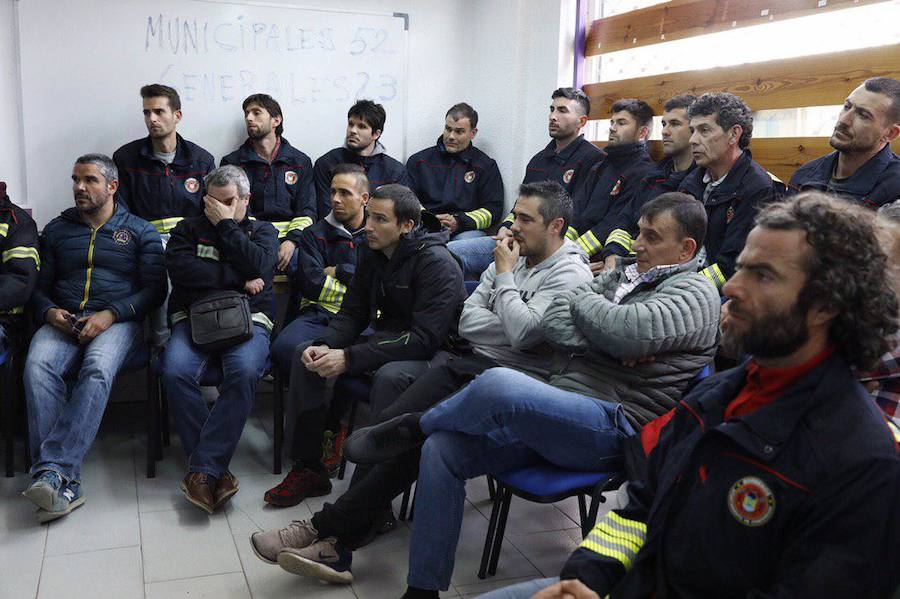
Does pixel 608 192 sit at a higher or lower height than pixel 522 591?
higher

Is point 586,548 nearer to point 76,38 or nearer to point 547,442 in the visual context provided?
point 547,442

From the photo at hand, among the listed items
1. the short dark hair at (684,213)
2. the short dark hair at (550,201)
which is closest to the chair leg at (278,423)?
the short dark hair at (550,201)

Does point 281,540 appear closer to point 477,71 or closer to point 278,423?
point 278,423

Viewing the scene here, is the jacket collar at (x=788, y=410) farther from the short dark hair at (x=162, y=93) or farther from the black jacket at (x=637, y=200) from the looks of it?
the short dark hair at (x=162, y=93)

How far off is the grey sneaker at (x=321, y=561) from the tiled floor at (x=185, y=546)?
0.05 m

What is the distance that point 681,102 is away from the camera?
143 inches

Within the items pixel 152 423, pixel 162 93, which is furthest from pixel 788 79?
pixel 162 93

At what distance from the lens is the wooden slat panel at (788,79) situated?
2889 mm

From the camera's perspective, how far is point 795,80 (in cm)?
320

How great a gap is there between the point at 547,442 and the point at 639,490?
0.56 m

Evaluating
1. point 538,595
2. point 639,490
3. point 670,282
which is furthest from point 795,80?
point 538,595

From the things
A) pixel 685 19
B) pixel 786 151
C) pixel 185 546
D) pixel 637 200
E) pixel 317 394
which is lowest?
pixel 185 546

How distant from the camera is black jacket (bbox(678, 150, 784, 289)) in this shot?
117 inches

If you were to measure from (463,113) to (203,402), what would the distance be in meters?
2.47
